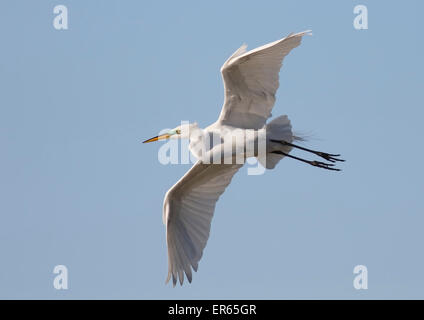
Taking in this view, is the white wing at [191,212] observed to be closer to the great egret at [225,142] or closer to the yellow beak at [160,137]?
the great egret at [225,142]

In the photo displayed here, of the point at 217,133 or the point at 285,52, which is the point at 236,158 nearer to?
the point at 217,133

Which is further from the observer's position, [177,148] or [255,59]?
[177,148]

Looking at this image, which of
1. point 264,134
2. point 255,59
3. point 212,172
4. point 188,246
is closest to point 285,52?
point 255,59

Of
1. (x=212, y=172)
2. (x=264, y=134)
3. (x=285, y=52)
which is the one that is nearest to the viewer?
(x=285, y=52)

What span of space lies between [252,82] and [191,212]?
7.92 feet

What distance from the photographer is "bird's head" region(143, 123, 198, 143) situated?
40.8 ft

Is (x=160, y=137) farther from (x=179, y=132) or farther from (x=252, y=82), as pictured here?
(x=252, y=82)

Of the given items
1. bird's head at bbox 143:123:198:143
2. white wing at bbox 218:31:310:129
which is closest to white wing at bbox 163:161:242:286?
bird's head at bbox 143:123:198:143

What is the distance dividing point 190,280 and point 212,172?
162 centimetres

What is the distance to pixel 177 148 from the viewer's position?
12.9 metres

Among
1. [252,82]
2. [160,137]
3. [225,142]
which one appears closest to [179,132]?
[160,137]

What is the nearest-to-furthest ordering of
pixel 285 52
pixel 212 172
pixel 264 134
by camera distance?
pixel 285 52 < pixel 264 134 < pixel 212 172

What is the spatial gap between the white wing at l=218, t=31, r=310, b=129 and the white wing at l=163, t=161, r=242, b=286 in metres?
0.98

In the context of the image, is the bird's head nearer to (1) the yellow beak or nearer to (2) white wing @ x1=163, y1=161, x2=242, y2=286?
(1) the yellow beak
